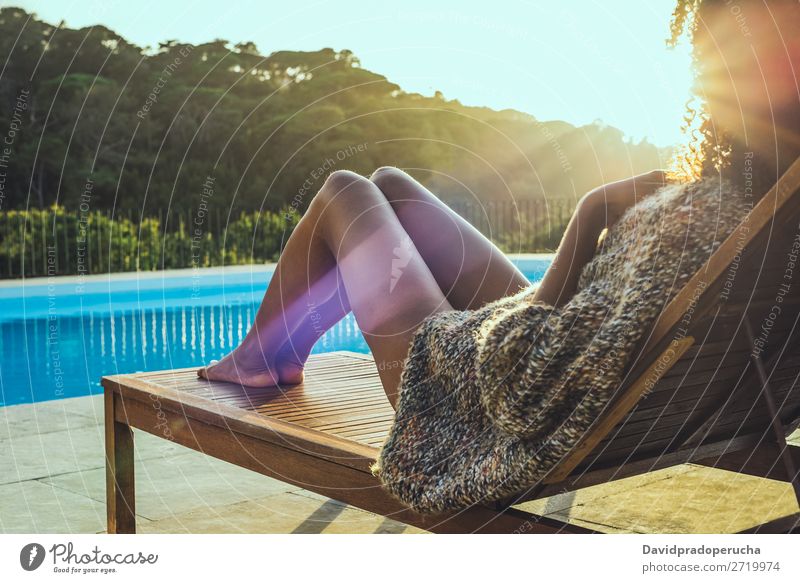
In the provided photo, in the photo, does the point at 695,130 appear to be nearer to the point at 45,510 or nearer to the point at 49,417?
the point at 45,510

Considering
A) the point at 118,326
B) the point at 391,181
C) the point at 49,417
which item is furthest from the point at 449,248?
the point at 118,326

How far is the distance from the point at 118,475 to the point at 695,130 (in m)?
1.85

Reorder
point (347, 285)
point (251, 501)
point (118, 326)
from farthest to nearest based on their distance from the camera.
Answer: point (118, 326) → point (251, 501) → point (347, 285)

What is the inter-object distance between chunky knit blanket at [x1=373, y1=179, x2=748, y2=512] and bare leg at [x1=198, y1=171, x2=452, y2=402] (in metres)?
0.32

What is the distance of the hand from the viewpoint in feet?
5.00

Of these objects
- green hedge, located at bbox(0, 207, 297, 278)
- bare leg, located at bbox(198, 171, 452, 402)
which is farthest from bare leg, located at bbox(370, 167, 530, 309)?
green hedge, located at bbox(0, 207, 297, 278)

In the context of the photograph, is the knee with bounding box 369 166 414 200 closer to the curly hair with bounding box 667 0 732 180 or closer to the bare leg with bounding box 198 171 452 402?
the bare leg with bounding box 198 171 452 402

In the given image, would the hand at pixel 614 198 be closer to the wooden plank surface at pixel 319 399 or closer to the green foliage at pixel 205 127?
the wooden plank surface at pixel 319 399

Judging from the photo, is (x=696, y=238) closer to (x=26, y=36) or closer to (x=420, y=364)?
(x=420, y=364)

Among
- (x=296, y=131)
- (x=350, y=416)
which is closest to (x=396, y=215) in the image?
(x=350, y=416)

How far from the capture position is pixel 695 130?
4.73 feet

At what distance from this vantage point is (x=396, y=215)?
2318mm
